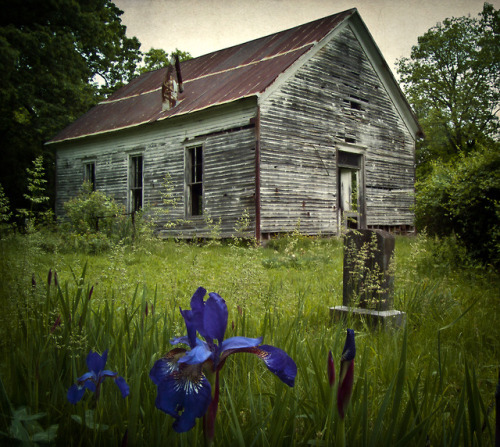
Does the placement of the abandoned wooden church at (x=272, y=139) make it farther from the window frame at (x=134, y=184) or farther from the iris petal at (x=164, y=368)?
the iris petal at (x=164, y=368)

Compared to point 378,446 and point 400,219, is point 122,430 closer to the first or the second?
point 378,446

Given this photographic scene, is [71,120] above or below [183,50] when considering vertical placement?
below

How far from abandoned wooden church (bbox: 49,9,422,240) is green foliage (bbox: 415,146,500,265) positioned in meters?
3.37

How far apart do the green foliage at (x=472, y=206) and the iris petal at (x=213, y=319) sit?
5248 mm

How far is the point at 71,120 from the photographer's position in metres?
17.9

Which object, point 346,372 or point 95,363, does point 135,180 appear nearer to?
point 95,363

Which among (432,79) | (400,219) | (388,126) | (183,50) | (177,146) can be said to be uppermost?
(183,50)

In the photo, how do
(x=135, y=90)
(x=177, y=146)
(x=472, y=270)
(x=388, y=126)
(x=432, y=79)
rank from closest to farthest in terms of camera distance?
(x=472, y=270) < (x=177, y=146) < (x=388, y=126) < (x=135, y=90) < (x=432, y=79)

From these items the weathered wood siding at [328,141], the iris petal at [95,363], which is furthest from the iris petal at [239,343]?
the weathered wood siding at [328,141]

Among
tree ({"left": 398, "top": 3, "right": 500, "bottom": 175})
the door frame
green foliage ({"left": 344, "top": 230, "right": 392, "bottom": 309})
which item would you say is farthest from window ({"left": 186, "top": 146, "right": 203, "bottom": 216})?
tree ({"left": 398, "top": 3, "right": 500, "bottom": 175})

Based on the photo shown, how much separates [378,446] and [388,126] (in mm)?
14722

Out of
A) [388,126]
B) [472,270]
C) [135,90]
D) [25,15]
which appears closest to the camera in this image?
[25,15]

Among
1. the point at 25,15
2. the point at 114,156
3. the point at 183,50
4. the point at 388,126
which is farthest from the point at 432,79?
the point at 25,15

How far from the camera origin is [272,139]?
11211 mm
